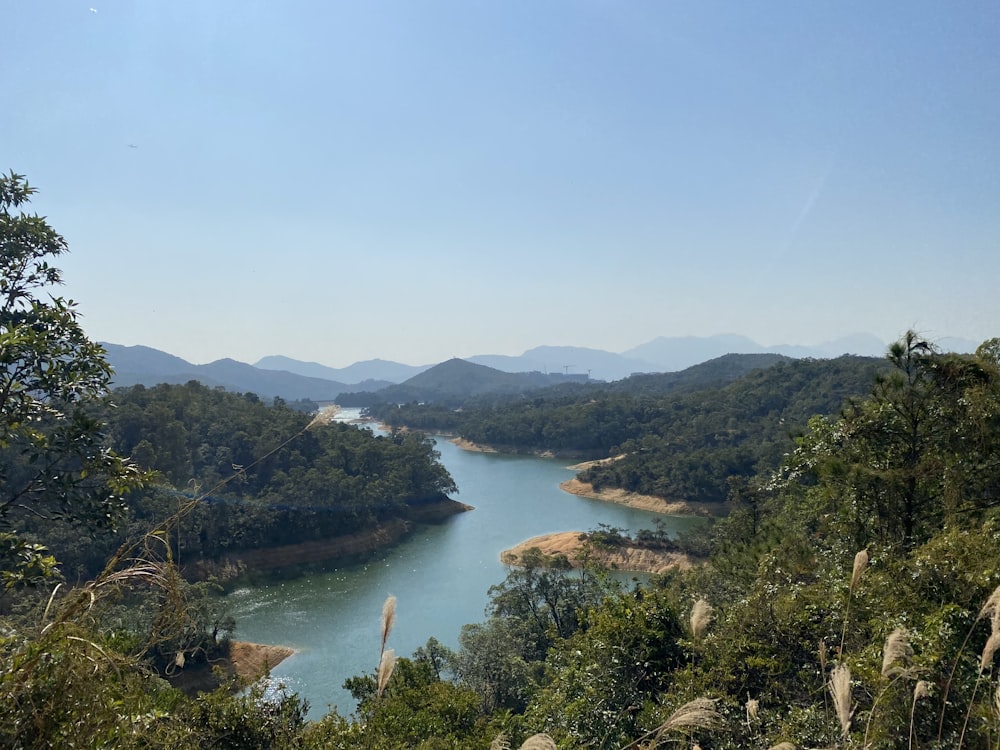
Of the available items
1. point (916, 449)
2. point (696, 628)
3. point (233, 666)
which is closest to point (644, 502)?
point (233, 666)

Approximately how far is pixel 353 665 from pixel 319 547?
1086cm

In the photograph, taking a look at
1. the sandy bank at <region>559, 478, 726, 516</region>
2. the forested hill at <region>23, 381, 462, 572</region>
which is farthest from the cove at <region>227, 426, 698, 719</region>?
the forested hill at <region>23, 381, 462, 572</region>

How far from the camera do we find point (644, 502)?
119 ft

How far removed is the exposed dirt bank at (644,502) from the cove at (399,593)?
0.72 meters

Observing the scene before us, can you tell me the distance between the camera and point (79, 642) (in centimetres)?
145

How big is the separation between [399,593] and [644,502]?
19.4m

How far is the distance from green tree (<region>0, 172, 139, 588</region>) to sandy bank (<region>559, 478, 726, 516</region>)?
3366 centimetres

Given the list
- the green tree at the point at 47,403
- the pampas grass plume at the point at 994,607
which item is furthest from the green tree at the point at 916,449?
the green tree at the point at 47,403

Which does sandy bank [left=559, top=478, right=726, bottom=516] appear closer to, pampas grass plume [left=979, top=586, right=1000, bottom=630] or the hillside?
pampas grass plume [left=979, top=586, right=1000, bottom=630]

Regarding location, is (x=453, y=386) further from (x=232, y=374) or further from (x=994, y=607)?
(x=994, y=607)

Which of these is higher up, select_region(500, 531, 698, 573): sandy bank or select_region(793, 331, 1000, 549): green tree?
select_region(793, 331, 1000, 549): green tree

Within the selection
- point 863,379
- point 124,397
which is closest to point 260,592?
point 124,397

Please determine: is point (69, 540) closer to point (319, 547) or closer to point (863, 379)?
point (319, 547)

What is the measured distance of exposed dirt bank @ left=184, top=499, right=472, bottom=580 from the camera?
22.4 m
